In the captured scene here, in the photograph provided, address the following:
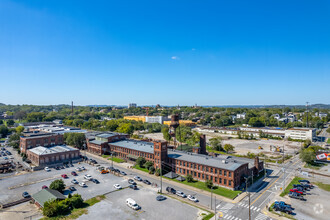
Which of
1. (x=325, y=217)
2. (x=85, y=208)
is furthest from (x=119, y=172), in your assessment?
(x=325, y=217)

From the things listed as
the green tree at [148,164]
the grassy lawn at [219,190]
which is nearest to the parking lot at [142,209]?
the grassy lawn at [219,190]

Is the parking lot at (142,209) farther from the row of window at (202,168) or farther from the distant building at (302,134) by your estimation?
the distant building at (302,134)

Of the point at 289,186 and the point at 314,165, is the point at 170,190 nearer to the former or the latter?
the point at 289,186

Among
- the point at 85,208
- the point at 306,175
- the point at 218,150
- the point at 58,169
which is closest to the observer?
the point at 85,208

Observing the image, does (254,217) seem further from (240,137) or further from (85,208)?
(240,137)

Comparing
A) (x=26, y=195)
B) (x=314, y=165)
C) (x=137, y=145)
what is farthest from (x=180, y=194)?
(x=314, y=165)
